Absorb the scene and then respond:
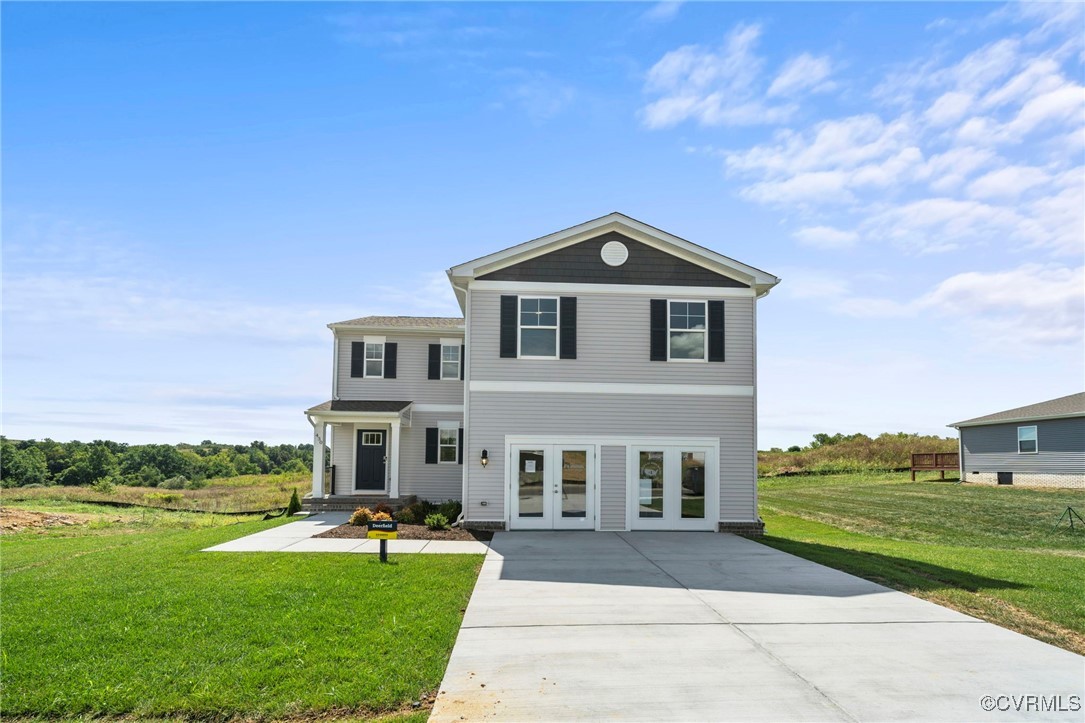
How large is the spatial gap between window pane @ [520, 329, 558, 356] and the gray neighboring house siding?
25789mm

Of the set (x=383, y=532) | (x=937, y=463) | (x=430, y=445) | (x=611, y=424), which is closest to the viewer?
(x=383, y=532)

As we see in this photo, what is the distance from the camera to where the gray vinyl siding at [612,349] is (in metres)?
15.4

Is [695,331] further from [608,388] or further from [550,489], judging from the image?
[550,489]

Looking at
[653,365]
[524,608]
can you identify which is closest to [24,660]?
[524,608]

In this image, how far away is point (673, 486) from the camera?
50.5 ft

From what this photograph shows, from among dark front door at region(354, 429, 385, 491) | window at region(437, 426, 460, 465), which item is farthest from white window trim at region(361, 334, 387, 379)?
window at region(437, 426, 460, 465)

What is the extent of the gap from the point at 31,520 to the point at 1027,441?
38.9m

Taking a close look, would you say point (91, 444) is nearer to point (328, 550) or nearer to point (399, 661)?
point (328, 550)

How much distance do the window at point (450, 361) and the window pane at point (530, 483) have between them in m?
7.28

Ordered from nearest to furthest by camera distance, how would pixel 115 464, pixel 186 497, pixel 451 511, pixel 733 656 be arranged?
1. pixel 733 656
2. pixel 451 511
3. pixel 186 497
4. pixel 115 464

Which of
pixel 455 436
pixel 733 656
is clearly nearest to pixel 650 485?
pixel 455 436

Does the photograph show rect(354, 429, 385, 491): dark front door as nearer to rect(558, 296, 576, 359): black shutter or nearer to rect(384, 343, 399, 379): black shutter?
rect(384, 343, 399, 379): black shutter

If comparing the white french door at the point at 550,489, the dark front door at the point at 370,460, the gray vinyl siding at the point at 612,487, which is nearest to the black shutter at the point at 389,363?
the dark front door at the point at 370,460

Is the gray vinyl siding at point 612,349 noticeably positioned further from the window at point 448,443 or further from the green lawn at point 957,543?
the window at point 448,443
